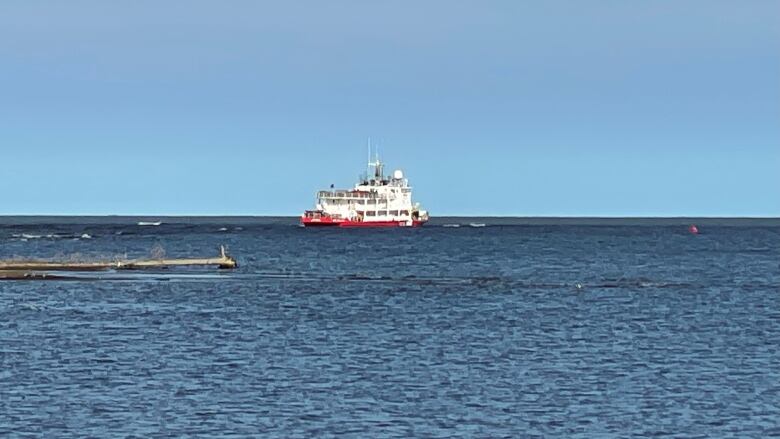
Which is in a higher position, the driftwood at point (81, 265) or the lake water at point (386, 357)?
the driftwood at point (81, 265)

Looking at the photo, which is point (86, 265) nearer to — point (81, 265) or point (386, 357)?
point (81, 265)

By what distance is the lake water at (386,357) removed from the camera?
37.4m

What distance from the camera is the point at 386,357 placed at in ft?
165

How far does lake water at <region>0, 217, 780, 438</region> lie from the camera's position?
37406 mm

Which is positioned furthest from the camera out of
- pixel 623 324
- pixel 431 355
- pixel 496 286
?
pixel 496 286

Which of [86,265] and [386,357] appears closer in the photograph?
[386,357]

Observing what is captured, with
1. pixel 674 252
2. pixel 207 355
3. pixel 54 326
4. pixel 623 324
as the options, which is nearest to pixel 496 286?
pixel 623 324

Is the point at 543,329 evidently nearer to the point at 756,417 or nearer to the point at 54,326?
the point at 54,326

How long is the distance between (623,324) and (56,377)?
26.0m

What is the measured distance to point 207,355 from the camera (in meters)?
50.3

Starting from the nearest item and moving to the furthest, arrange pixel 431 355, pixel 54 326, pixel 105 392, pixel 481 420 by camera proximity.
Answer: pixel 481 420
pixel 105 392
pixel 431 355
pixel 54 326

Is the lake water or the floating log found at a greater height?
the floating log

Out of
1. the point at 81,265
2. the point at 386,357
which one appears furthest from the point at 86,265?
the point at 386,357

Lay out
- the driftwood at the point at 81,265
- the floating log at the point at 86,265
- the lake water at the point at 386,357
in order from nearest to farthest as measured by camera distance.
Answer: the lake water at the point at 386,357 → the driftwood at the point at 81,265 → the floating log at the point at 86,265
